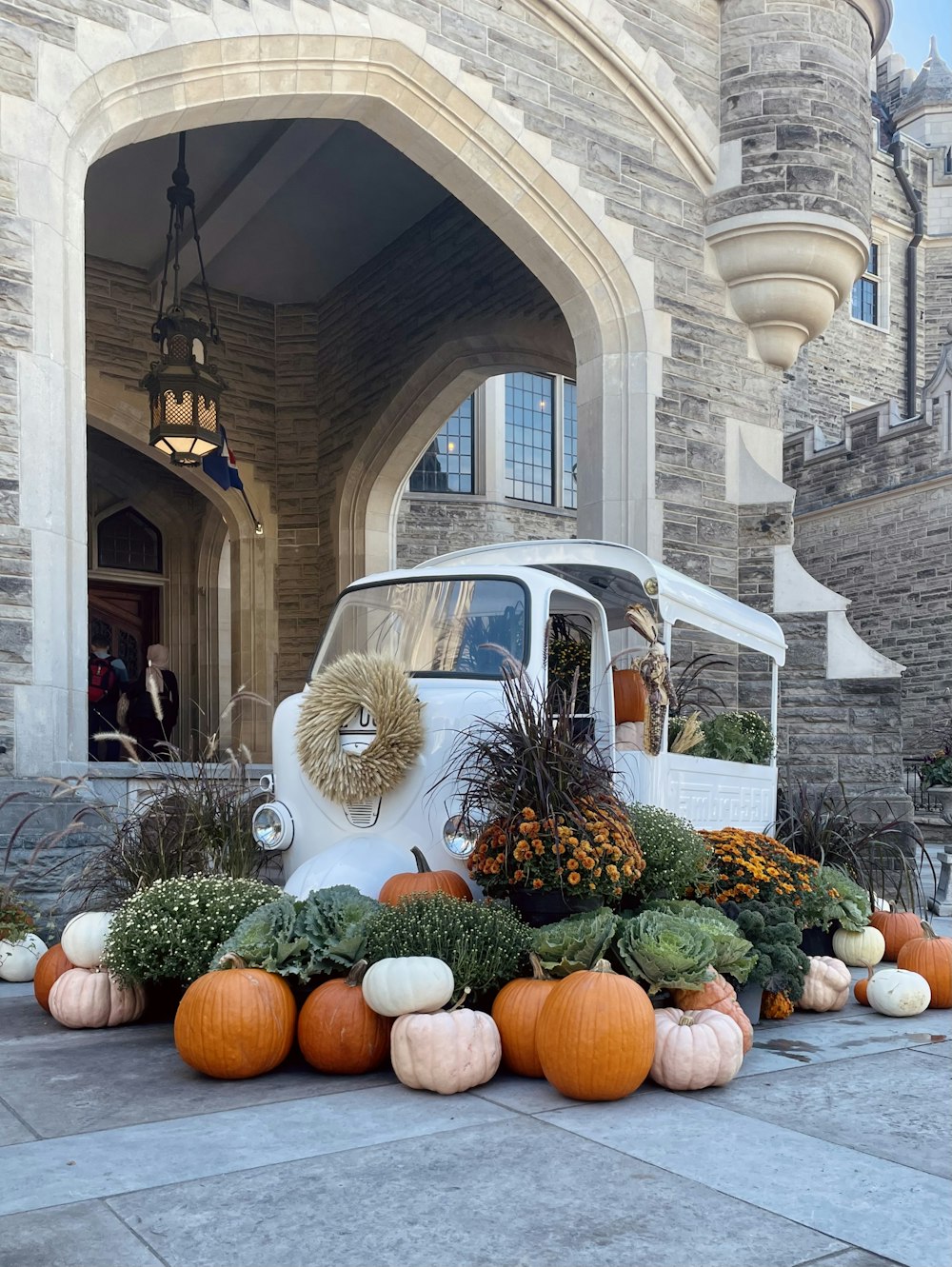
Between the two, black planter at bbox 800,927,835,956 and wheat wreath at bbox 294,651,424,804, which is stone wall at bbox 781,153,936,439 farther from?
wheat wreath at bbox 294,651,424,804

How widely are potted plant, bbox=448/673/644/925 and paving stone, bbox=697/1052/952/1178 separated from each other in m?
0.90

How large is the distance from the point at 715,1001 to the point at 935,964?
157 centimetres

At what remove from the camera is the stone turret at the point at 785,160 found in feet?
35.1

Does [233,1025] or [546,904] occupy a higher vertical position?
[546,904]

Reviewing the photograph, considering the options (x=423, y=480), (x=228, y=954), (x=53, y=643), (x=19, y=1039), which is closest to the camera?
(x=228, y=954)

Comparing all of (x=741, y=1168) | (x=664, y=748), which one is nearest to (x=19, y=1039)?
(x=741, y=1168)

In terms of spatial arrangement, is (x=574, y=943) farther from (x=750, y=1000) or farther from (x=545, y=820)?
(x=750, y=1000)

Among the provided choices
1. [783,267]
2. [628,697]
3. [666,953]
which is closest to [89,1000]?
[666,953]

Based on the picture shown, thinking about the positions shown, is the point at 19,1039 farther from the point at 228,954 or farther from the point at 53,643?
the point at 53,643

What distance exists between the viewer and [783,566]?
10.8m

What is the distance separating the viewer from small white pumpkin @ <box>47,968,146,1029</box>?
4656 millimetres

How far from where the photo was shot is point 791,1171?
2.98 m

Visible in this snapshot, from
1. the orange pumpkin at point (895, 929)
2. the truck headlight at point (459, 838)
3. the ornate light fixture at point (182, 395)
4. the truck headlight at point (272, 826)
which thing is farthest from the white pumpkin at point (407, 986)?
the ornate light fixture at point (182, 395)

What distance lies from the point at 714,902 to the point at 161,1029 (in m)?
2.35
